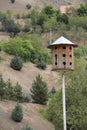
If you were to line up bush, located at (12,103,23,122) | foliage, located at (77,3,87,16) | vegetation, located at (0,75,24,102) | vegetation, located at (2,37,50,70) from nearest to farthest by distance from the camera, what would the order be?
bush, located at (12,103,23,122) → vegetation, located at (0,75,24,102) → vegetation, located at (2,37,50,70) → foliage, located at (77,3,87,16)

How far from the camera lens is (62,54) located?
17.8 m

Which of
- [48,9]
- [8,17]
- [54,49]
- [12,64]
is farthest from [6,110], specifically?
[48,9]

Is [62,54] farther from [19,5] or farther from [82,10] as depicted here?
[19,5]

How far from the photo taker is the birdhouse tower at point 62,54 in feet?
57.3

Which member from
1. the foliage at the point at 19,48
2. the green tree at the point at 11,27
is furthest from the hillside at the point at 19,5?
the foliage at the point at 19,48

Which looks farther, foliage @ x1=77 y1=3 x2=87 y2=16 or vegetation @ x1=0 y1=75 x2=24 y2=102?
foliage @ x1=77 y1=3 x2=87 y2=16

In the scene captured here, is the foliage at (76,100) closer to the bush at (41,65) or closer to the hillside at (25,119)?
the hillside at (25,119)

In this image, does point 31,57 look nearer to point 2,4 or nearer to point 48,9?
point 48,9

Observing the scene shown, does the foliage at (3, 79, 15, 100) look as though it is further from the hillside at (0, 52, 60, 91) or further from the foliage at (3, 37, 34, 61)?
the foliage at (3, 37, 34, 61)

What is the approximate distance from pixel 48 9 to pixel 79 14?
5529mm

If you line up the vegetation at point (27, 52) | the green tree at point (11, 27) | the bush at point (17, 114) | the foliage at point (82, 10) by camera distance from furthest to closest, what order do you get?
the foliage at point (82, 10), the green tree at point (11, 27), the vegetation at point (27, 52), the bush at point (17, 114)

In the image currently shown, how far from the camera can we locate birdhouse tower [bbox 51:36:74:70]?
17.5 metres

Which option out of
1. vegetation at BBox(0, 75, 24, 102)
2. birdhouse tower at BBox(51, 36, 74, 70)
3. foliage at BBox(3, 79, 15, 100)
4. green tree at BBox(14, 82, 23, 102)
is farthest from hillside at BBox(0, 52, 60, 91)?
birdhouse tower at BBox(51, 36, 74, 70)

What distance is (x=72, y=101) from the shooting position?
Result: 3003 cm
